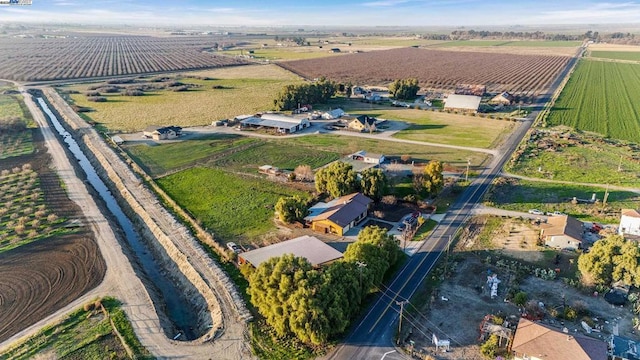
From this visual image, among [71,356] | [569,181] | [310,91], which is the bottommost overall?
[71,356]

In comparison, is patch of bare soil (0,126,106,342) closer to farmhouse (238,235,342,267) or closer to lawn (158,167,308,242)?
lawn (158,167,308,242)

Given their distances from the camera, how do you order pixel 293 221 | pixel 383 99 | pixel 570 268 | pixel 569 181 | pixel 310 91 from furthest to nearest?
pixel 383 99
pixel 310 91
pixel 569 181
pixel 293 221
pixel 570 268

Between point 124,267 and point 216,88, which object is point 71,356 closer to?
point 124,267

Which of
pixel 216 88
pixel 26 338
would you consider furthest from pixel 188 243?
pixel 216 88

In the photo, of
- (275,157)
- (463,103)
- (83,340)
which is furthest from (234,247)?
(463,103)

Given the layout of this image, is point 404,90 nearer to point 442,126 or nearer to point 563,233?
point 442,126

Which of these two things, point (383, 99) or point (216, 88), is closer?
point (383, 99)

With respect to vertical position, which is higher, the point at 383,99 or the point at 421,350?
the point at 383,99

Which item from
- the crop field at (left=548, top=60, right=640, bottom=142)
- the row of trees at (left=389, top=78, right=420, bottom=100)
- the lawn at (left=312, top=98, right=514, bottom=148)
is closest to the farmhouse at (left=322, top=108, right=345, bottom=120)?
the lawn at (left=312, top=98, right=514, bottom=148)
